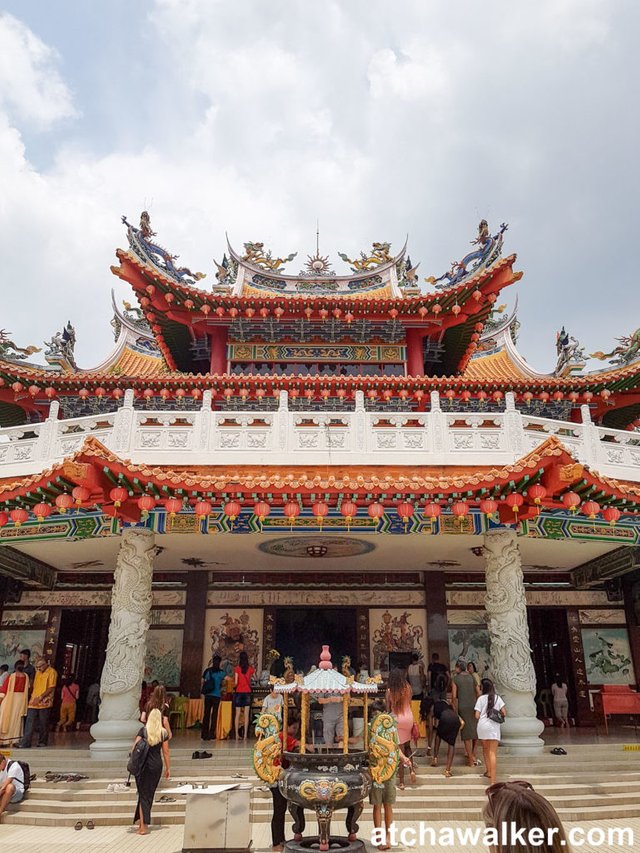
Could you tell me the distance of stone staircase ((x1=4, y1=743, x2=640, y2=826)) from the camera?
23.9ft

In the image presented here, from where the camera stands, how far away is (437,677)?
39.2ft

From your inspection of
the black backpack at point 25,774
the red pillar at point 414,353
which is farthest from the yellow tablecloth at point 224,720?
the red pillar at point 414,353

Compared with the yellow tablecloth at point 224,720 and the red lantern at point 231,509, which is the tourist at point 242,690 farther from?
the red lantern at point 231,509

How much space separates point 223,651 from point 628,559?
27.2ft

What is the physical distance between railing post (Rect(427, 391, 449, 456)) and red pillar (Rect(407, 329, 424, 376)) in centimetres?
458

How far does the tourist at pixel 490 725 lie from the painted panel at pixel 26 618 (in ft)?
32.5

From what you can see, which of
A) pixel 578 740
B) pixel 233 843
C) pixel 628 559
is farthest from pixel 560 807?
pixel 628 559

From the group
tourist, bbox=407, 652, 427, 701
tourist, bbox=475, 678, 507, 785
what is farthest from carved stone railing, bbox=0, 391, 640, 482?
tourist, bbox=407, 652, 427, 701

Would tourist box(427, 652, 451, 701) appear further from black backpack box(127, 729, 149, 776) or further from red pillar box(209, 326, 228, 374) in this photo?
red pillar box(209, 326, 228, 374)

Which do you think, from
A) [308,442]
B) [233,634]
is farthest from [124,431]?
[233,634]

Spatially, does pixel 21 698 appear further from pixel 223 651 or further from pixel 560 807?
pixel 560 807

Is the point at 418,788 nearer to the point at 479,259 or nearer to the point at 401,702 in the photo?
the point at 401,702

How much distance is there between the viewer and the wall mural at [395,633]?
12945 mm

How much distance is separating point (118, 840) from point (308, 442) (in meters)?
5.71
